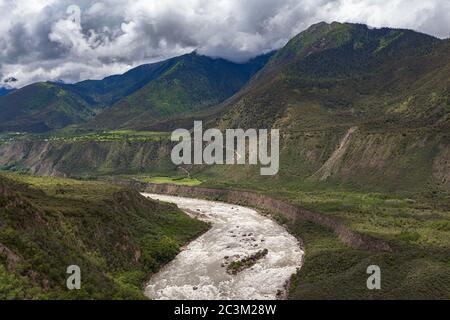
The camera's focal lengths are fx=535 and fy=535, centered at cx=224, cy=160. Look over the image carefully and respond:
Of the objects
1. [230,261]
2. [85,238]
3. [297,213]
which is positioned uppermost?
[85,238]

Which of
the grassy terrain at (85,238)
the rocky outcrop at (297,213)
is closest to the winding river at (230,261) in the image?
the grassy terrain at (85,238)

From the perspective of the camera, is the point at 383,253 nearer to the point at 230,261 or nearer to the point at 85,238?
the point at 230,261

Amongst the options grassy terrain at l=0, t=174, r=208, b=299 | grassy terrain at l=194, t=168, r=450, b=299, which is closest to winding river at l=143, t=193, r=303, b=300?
grassy terrain at l=0, t=174, r=208, b=299

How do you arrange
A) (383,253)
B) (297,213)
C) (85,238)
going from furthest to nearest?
(297,213) < (85,238) < (383,253)

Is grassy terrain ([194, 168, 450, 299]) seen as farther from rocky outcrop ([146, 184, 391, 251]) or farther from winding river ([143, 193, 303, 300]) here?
winding river ([143, 193, 303, 300])

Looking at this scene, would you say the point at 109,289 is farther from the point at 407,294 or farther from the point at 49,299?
the point at 407,294

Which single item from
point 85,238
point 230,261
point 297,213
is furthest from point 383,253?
point 297,213

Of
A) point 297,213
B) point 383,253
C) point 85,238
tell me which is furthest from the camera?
point 297,213

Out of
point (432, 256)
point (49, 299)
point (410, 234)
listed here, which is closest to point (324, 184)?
point (410, 234)
